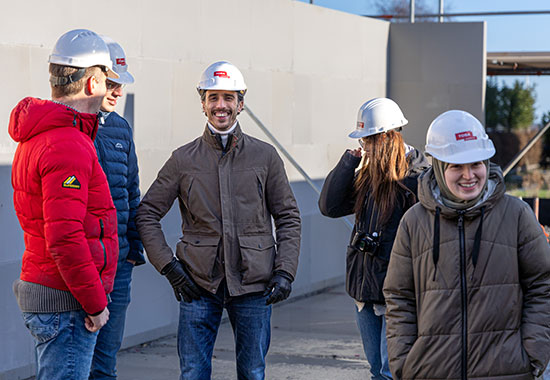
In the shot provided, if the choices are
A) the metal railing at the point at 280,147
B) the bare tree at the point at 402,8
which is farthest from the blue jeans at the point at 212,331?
the bare tree at the point at 402,8

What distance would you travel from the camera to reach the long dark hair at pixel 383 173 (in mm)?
4453

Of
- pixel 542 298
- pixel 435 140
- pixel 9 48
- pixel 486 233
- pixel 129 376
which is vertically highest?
pixel 9 48

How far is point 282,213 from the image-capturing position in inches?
178

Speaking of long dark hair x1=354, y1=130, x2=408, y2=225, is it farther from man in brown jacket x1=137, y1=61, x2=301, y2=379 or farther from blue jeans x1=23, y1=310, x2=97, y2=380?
blue jeans x1=23, y1=310, x2=97, y2=380

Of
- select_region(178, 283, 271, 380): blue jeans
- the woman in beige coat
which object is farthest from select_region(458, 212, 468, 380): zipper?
select_region(178, 283, 271, 380): blue jeans

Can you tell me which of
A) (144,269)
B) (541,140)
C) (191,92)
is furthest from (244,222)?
(541,140)

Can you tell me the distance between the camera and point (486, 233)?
311 cm

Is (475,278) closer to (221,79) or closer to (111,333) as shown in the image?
(221,79)

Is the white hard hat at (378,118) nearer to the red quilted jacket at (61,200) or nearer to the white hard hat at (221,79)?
the white hard hat at (221,79)

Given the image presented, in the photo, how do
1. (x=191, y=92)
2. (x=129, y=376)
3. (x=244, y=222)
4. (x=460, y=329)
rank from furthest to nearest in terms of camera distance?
(x=191, y=92), (x=129, y=376), (x=244, y=222), (x=460, y=329)

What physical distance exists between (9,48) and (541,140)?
17805mm

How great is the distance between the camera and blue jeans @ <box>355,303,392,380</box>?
4434 millimetres

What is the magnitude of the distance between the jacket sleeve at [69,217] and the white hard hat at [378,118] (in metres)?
1.68

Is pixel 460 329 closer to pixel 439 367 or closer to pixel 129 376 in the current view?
pixel 439 367
